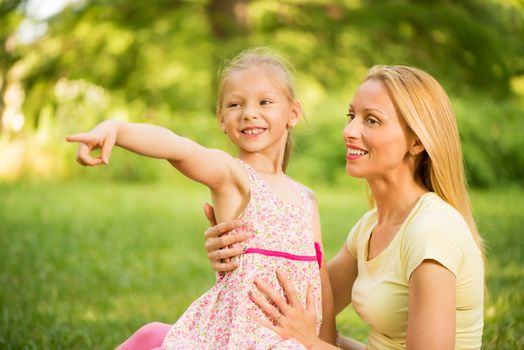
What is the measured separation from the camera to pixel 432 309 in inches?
94.3

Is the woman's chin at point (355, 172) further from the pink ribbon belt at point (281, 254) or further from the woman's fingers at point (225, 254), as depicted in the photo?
the woman's fingers at point (225, 254)

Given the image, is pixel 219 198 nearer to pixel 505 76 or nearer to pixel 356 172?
pixel 356 172

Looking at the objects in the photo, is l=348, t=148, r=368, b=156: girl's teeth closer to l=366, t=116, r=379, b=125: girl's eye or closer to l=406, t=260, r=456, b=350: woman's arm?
l=366, t=116, r=379, b=125: girl's eye

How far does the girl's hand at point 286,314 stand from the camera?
2.67 metres

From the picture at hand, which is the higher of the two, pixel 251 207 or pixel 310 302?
pixel 251 207

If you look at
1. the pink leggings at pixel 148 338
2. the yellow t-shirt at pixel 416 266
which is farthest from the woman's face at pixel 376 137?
the pink leggings at pixel 148 338

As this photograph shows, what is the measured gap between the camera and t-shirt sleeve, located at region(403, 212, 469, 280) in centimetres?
244

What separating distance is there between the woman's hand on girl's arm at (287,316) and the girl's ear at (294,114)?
0.68 meters

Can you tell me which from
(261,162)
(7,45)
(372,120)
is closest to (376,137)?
(372,120)

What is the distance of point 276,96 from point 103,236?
5598mm

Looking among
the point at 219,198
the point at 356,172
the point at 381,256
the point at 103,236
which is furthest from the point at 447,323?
the point at 103,236

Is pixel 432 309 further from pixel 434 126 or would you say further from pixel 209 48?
pixel 209 48

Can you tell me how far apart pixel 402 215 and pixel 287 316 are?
618 millimetres

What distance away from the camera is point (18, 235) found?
7.72m
